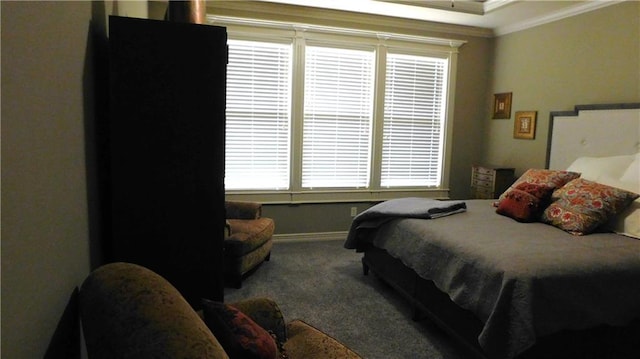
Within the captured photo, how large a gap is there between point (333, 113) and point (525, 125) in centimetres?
217

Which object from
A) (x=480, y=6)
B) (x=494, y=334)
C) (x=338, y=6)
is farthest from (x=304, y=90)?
(x=494, y=334)

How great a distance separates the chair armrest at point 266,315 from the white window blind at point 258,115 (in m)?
2.81

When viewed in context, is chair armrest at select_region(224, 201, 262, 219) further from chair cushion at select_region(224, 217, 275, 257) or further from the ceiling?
the ceiling

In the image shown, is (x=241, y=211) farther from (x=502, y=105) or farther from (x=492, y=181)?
(x=502, y=105)

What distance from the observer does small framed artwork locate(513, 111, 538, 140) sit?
4.50 m

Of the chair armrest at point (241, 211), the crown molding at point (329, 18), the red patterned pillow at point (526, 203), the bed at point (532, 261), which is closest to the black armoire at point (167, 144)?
the bed at point (532, 261)

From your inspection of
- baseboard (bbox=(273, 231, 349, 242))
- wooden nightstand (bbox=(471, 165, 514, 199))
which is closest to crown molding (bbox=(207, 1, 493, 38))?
wooden nightstand (bbox=(471, 165, 514, 199))

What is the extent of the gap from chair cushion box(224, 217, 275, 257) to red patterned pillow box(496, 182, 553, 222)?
1.96 metres

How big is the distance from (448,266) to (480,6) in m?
3.22

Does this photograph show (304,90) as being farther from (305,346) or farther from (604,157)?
(305,346)

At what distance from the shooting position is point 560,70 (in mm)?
4180

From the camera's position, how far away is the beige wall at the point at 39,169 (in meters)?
0.80

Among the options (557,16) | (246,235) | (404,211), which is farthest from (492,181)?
(246,235)

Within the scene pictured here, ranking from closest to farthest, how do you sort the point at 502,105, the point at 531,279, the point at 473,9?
the point at 531,279
the point at 473,9
the point at 502,105
